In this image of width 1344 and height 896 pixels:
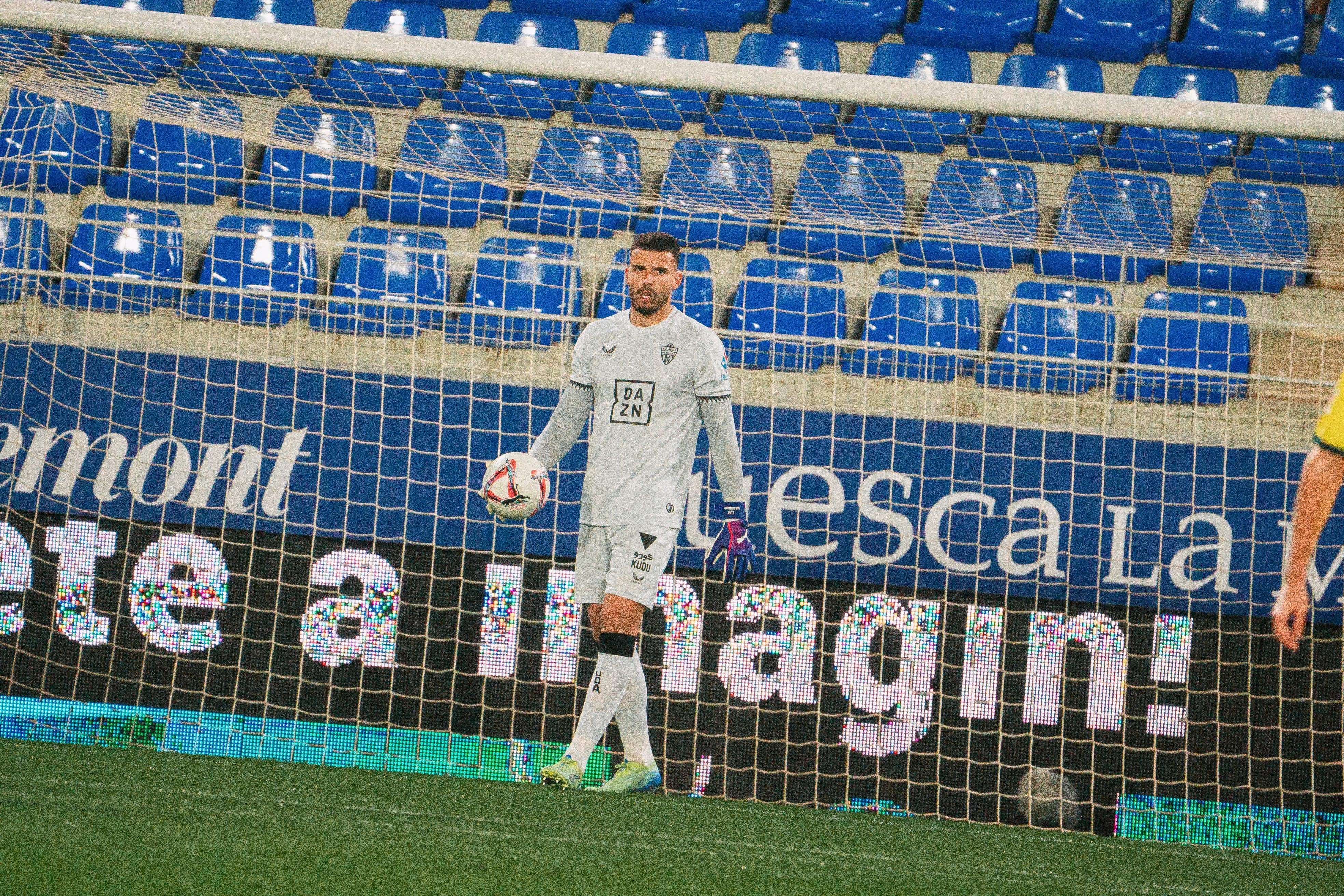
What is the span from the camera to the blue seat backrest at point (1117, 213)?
604cm

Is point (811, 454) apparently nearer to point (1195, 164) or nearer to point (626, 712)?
point (626, 712)

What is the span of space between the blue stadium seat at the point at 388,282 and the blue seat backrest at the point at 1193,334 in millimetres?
4179

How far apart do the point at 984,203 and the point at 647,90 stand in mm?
2985

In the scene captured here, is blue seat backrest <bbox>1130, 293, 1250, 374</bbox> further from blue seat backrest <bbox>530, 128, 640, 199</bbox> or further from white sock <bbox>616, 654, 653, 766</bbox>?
white sock <bbox>616, 654, 653, 766</bbox>

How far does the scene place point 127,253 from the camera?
8.10m

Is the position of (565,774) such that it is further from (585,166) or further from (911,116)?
Answer: (911,116)

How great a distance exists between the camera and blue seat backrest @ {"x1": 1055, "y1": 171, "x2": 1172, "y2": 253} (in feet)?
19.8

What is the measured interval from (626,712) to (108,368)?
3.20m

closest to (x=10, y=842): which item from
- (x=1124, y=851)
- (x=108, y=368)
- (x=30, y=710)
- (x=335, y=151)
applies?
(x=1124, y=851)

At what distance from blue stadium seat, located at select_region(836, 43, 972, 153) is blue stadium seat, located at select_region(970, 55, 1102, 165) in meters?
0.19

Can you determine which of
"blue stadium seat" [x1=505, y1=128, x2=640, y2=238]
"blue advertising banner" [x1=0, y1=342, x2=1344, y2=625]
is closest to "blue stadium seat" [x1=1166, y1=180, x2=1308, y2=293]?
"blue advertising banner" [x1=0, y1=342, x2=1344, y2=625]

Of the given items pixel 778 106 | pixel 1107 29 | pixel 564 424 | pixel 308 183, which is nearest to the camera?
pixel 564 424

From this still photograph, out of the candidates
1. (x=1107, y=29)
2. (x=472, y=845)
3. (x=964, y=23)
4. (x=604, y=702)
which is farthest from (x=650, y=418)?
(x=1107, y=29)

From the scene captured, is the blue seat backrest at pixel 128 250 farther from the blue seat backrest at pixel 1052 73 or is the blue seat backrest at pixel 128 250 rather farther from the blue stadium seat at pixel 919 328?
the blue seat backrest at pixel 1052 73
